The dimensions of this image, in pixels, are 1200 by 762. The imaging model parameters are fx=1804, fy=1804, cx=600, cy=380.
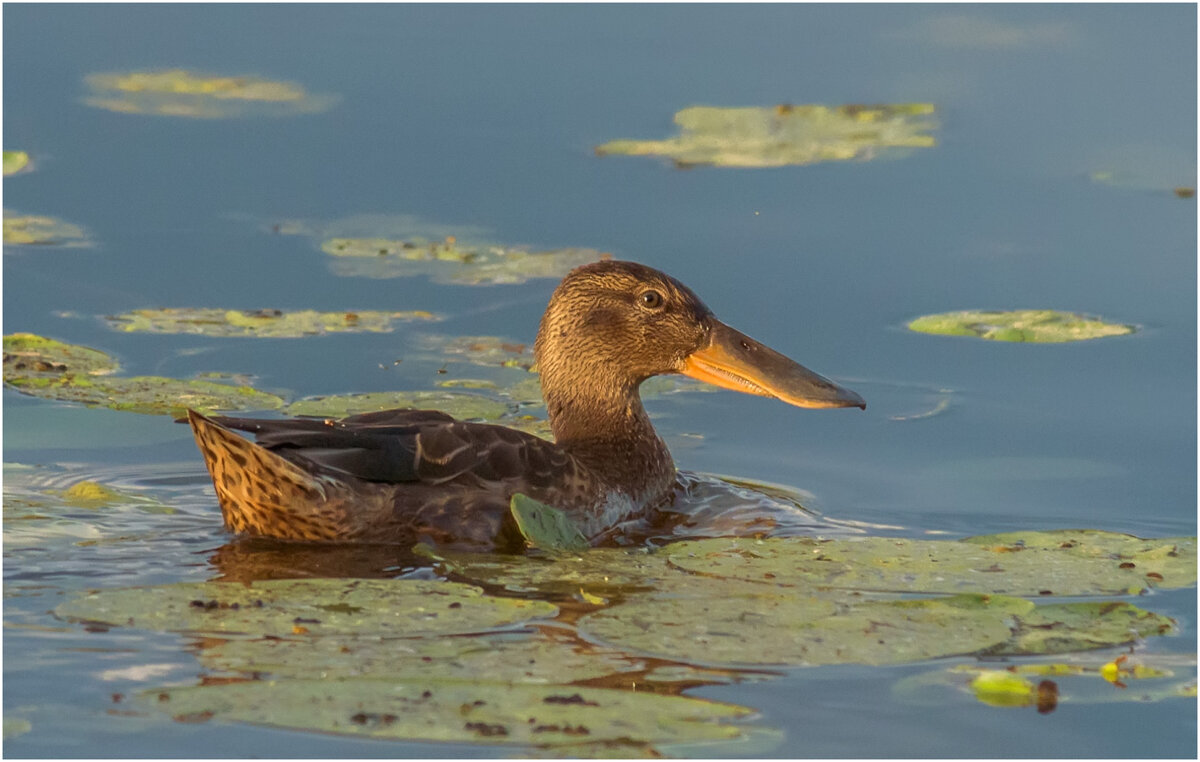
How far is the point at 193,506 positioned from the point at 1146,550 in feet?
13.6

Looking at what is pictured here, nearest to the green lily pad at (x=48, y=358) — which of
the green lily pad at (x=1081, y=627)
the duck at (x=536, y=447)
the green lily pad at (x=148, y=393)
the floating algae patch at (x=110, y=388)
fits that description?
the floating algae patch at (x=110, y=388)

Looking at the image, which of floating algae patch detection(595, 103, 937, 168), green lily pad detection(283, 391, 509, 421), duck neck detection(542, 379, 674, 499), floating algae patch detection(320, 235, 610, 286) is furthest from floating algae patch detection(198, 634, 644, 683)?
floating algae patch detection(595, 103, 937, 168)

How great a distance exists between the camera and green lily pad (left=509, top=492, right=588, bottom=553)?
24.8ft

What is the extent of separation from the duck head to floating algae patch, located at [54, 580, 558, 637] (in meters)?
2.45

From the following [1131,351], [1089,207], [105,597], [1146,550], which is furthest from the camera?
[1089,207]

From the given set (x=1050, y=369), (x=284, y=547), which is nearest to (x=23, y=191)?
(x=284, y=547)

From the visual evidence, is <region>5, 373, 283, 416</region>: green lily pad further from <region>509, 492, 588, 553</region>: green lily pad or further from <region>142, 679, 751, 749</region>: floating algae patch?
<region>142, 679, 751, 749</region>: floating algae patch

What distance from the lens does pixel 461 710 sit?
531 centimetres

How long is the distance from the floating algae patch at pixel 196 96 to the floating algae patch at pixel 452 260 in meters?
2.59

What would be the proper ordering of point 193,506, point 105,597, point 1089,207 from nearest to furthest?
point 105,597
point 193,506
point 1089,207

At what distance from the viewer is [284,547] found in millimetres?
7559

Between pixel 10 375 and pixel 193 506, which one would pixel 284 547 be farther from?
pixel 10 375

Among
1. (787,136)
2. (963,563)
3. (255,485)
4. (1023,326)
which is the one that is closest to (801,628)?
(963,563)

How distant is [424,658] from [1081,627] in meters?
2.32
